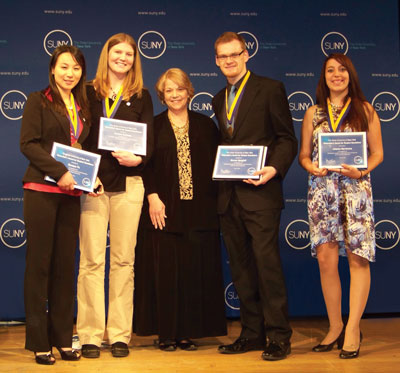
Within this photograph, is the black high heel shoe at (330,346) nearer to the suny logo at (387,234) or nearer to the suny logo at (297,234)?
the suny logo at (297,234)

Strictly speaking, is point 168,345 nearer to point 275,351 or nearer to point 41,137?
point 275,351

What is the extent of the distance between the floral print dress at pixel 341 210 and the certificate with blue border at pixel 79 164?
1393 mm

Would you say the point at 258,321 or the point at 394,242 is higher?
the point at 394,242

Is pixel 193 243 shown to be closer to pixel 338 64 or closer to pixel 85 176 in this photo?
pixel 85 176

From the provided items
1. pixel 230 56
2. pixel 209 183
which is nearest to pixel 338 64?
pixel 230 56

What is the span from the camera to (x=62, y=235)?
12.0 feet

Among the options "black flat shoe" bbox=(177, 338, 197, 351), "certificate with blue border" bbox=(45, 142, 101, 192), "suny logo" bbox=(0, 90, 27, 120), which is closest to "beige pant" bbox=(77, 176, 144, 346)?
"certificate with blue border" bbox=(45, 142, 101, 192)

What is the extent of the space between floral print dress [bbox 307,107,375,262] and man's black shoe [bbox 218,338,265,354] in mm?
714

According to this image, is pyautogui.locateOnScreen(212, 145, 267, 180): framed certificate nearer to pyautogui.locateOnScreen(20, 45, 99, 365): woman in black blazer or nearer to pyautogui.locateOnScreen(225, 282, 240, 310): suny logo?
pyautogui.locateOnScreen(20, 45, 99, 365): woman in black blazer

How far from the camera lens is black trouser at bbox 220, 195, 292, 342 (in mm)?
3719

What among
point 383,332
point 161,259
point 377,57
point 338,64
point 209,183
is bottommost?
point 383,332

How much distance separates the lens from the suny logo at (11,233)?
4.96 metres

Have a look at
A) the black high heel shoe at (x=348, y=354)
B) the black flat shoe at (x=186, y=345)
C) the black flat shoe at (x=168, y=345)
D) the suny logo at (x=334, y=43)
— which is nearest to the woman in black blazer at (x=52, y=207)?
the black flat shoe at (x=168, y=345)

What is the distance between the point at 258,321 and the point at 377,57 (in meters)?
2.60
